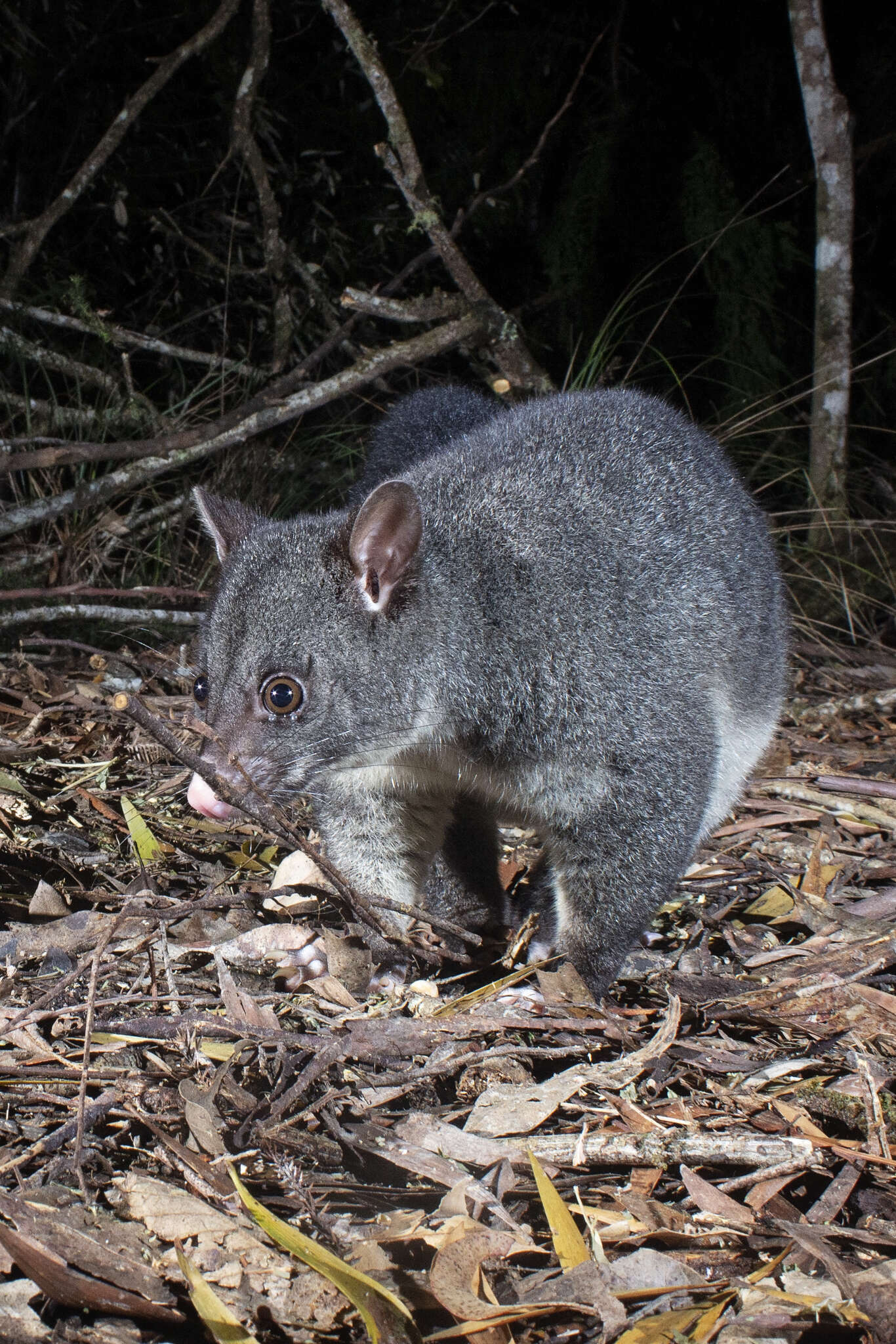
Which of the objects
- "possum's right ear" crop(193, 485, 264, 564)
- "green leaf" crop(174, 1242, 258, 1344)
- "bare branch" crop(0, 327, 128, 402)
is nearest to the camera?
"green leaf" crop(174, 1242, 258, 1344)

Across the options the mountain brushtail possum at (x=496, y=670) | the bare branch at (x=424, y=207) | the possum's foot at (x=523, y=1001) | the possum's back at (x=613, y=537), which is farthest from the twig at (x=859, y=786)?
the bare branch at (x=424, y=207)

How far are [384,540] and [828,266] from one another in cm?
352

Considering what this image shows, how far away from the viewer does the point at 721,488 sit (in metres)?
3.67

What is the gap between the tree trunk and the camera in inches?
200

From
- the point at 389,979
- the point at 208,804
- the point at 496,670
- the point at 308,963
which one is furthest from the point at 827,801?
the point at 208,804

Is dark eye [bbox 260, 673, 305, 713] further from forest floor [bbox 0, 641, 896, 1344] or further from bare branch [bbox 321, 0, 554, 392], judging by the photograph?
bare branch [bbox 321, 0, 554, 392]

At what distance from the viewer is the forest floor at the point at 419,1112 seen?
5.97 ft

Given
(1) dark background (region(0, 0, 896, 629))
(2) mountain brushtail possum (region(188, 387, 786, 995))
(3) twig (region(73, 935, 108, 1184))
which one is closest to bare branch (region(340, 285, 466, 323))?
(1) dark background (region(0, 0, 896, 629))

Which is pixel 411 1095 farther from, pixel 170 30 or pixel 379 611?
pixel 170 30

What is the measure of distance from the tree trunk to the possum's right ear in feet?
9.53

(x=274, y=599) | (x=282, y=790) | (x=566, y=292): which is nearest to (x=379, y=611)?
(x=274, y=599)

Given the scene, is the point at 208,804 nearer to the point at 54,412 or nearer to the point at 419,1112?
the point at 419,1112

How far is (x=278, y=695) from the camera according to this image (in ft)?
9.16

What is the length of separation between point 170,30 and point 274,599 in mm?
4703
